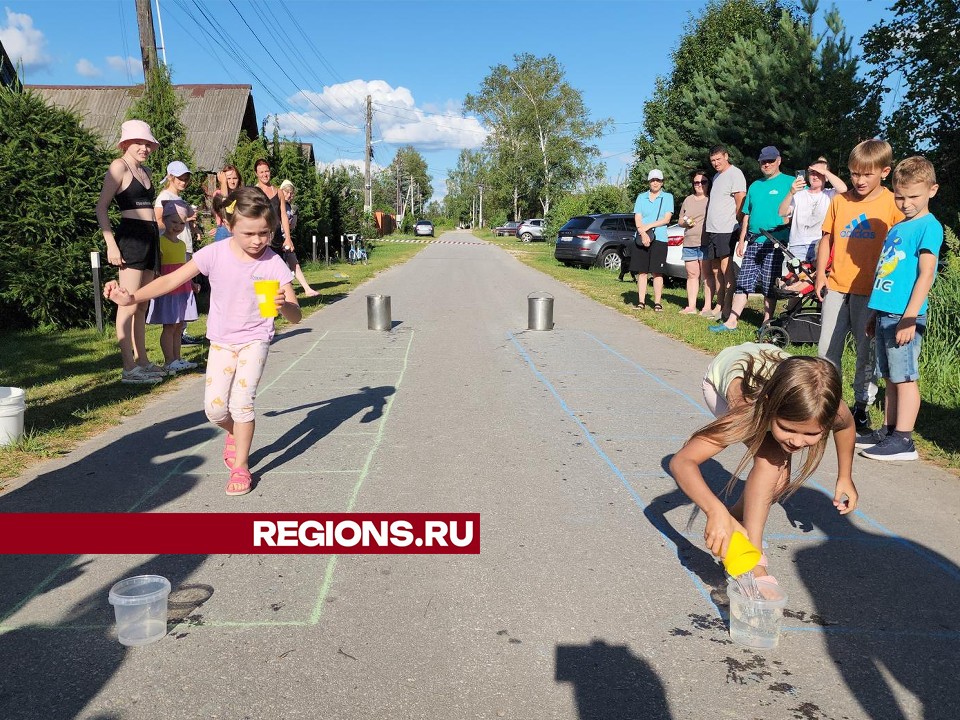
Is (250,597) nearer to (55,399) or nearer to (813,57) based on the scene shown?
(55,399)

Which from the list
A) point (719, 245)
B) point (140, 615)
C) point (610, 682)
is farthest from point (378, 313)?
point (610, 682)

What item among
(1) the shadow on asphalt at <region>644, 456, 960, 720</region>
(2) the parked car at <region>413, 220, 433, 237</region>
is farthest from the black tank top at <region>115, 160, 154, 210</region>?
(2) the parked car at <region>413, 220, 433, 237</region>

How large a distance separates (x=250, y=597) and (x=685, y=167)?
2175 cm

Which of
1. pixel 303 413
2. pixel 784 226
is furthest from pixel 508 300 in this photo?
pixel 303 413

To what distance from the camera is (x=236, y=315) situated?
3.86m

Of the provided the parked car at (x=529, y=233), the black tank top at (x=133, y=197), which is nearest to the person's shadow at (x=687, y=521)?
the black tank top at (x=133, y=197)

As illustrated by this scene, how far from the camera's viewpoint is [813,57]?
16484mm

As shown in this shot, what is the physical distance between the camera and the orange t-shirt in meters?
5.05

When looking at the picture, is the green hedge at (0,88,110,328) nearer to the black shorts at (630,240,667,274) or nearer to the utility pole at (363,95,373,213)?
the black shorts at (630,240,667,274)

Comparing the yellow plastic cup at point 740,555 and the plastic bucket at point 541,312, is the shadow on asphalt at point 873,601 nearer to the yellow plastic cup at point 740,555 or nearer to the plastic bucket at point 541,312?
the yellow plastic cup at point 740,555

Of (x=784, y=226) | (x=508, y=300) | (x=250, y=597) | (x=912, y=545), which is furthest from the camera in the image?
(x=508, y=300)

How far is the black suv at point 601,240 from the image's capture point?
67.3 ft

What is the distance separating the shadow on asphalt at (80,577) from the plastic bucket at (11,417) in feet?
1.72

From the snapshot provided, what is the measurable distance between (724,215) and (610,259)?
1121 centimetres
